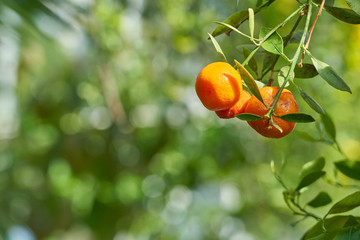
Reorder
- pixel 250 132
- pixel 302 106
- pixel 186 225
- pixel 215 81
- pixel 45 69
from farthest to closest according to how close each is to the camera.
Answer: pixel 186 225, pixel 250 132, pixel 45 69, pixel 302 106, pixel 215 81

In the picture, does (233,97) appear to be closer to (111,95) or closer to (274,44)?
(274,44)

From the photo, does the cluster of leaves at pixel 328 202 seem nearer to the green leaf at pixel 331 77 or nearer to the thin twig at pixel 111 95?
the green leaf at pixel 331 77

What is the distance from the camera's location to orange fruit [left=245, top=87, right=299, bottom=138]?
18.0 inches

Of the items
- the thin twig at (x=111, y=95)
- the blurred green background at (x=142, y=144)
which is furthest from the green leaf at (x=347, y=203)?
the thin twig at (x=111, y=95)

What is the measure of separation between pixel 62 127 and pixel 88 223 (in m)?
0.54

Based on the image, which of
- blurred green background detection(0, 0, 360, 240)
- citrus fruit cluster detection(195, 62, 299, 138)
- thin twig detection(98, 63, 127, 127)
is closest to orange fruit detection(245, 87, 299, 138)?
citrus fruit cluster detection(195, 62, 299, 138)

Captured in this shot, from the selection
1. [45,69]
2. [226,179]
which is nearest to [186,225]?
[226,179]

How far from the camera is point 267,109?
1.53 feet

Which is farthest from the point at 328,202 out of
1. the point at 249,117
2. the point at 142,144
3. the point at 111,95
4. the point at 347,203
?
the point at 142,144

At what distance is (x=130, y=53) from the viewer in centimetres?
277

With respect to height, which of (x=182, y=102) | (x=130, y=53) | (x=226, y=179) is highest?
(x=130, y=53)

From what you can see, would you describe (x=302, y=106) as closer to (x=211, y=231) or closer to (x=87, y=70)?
(x=211, y=231)

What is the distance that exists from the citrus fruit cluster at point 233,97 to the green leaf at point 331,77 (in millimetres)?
47

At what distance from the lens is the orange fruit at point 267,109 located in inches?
18.0
